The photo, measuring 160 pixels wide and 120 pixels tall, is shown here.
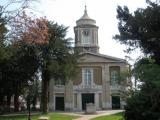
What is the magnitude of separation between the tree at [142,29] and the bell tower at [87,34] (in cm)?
5105

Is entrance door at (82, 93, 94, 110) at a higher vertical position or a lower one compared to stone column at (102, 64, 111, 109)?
lower

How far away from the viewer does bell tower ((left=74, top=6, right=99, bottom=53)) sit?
86.6m

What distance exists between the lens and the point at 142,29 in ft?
106

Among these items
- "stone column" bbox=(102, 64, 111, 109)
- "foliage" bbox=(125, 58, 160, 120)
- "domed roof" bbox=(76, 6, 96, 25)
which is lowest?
"foliage" bbox=(125, 58, 160, 120)

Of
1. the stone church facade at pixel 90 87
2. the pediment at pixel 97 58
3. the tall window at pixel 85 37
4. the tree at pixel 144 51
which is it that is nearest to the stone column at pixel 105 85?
the stone church facade at pixel 90 87

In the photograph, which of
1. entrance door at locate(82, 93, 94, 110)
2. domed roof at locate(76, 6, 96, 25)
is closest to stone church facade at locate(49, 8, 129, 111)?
entrance door at locate(82, 93, 94, 110)

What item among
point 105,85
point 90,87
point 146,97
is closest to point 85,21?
point 90,87

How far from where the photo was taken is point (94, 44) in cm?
8706

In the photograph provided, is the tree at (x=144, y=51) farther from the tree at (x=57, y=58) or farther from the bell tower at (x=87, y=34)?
the bell tower at (x=87, y=34)

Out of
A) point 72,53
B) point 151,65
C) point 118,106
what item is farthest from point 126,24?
point 118,106

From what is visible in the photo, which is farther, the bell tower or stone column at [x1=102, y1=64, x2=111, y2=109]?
the bell tower

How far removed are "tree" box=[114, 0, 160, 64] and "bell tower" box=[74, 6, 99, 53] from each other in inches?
2010

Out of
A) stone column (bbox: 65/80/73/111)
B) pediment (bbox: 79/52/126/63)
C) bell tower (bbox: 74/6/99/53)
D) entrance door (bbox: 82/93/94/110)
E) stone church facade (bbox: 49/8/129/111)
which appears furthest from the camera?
bell tower (bbox: 74/6/99/53)

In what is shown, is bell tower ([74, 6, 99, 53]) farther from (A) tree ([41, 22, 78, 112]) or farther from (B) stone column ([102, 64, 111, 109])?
(A) tree ([41, 22, 78, 112])
